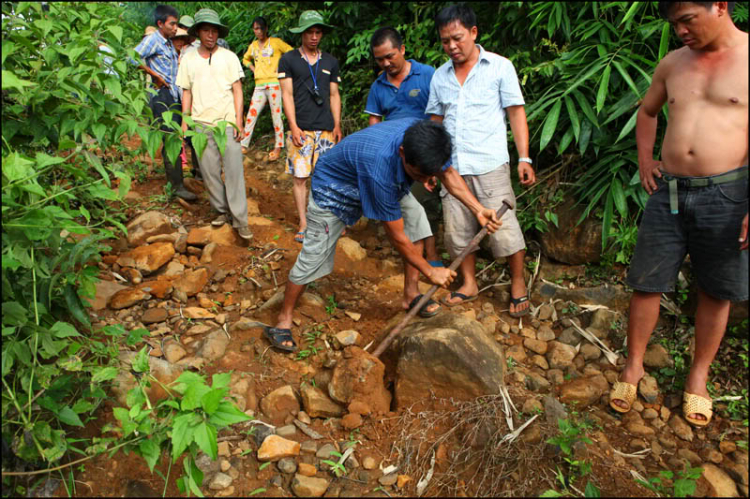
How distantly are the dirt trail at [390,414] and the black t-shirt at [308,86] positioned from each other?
1006mm

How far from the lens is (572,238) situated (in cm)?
375

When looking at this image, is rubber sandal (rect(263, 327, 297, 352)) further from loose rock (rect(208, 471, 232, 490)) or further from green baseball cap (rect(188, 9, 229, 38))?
green baseball cap (rect(188, 9, 229, 38))

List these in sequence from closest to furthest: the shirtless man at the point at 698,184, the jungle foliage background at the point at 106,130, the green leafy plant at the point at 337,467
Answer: the jungle foliage background at the point at 106,130
the shirtless man at the point at 698,184
the green leafy plant at the point at 337,467

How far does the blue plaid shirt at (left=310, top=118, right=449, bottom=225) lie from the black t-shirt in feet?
4.40

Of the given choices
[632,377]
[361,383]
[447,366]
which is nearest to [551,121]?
[632,377]

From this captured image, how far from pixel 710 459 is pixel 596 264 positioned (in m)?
1.53

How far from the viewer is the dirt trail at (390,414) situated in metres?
2.31

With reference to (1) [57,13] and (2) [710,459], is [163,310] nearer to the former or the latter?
(1) [57,13]

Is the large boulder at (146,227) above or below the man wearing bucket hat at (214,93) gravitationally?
below

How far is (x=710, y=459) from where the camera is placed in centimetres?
244

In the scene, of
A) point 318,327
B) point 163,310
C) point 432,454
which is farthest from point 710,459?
point 163,310

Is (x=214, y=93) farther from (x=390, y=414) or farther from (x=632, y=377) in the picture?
(x=632, y=377)

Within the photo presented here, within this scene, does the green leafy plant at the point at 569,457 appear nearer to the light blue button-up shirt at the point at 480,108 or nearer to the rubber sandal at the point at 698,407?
the rubber sandal at the point at 698,407

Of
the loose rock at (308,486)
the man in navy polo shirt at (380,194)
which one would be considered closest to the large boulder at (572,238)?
the man in navy polo shirt at (380,194)
